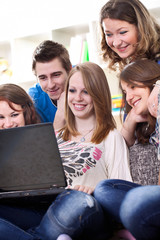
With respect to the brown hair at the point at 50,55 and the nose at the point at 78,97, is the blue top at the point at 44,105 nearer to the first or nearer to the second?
the brown hair at the point at 50,55

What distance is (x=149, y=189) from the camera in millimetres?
915

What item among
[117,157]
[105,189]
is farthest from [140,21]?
[105,189]

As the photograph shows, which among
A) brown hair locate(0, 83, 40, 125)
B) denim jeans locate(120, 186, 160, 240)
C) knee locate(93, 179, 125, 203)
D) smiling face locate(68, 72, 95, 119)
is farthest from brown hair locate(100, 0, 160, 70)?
denim jeans locate(120, 186, 160, 240)

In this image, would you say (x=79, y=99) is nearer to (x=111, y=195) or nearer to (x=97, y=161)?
(x=97, y=161)

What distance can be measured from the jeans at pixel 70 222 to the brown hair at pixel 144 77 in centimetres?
45

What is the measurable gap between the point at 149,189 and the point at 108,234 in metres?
0.22

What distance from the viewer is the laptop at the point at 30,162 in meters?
0.96

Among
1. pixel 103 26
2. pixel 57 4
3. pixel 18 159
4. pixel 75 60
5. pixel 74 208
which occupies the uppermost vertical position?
pixel 57 4

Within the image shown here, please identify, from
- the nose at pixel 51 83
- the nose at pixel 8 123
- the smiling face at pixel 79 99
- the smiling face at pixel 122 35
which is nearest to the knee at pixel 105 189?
the smiling face at pixel 79 99

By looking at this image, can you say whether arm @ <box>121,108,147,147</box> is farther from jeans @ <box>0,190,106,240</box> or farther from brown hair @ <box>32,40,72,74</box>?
brown hair @ <box>32,40,72,74</box>

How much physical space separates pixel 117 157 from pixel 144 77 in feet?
1.08

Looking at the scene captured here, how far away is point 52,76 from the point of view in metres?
1.80

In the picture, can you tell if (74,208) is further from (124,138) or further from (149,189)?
(124,138)

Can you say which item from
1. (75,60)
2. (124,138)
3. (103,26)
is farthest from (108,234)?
(75,60)
